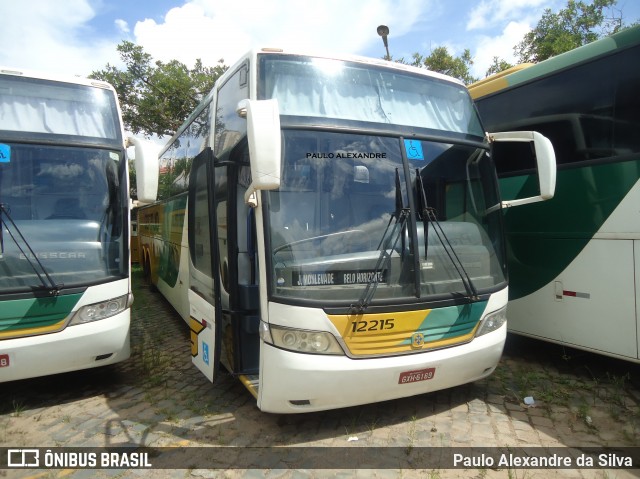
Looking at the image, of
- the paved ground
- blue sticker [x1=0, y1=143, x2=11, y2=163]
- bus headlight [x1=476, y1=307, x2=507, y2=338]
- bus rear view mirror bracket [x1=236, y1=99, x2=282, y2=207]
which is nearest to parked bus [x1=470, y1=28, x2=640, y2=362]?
the paved ground

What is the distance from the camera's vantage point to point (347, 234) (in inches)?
145

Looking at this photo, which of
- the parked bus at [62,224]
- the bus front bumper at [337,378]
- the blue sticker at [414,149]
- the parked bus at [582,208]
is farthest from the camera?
the parked bus at [582,208]

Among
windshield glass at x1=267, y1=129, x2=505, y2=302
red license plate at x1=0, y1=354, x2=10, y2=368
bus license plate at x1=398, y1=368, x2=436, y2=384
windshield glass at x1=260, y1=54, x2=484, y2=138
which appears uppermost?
windshield glass at x1=260, y1=54, x2=484, y2=138

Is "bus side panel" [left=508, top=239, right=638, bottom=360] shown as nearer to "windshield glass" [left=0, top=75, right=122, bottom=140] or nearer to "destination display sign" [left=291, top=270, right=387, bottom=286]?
"destination display sign" [left=291, top=270, right=387, bottom=286]

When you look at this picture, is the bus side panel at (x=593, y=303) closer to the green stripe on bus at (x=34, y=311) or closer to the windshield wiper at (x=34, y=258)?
the green stripe on bus at (x=34, y=311)

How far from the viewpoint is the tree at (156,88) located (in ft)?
50.5

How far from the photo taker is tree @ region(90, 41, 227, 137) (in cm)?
1539

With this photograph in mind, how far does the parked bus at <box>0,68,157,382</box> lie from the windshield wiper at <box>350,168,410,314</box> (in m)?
2.71

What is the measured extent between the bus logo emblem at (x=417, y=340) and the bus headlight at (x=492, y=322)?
0.67m

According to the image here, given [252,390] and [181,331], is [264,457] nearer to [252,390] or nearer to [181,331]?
[252,390]

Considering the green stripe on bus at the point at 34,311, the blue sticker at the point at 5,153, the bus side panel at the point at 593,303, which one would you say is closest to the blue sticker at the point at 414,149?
the bus side panel at the point at 593,303

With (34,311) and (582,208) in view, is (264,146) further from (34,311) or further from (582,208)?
(582,208)

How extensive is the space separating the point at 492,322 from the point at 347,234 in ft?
5.64

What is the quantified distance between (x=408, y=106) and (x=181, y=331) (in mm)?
5444
